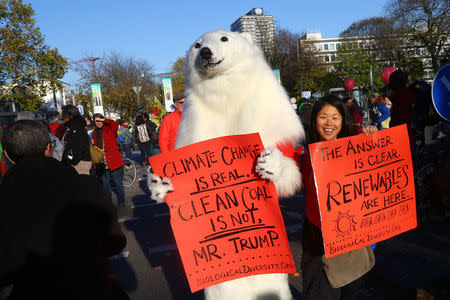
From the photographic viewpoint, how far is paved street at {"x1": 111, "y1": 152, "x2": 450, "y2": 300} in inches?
134

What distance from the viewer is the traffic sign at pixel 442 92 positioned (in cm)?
406

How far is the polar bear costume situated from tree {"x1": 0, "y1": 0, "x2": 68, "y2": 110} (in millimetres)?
19840

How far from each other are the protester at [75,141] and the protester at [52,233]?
4496mm

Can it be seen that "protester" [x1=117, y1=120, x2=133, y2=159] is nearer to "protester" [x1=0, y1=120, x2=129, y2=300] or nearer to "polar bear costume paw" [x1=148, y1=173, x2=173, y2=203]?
"polar bear costume paw" [x1=148, y1=173, x2=173, y2=203]

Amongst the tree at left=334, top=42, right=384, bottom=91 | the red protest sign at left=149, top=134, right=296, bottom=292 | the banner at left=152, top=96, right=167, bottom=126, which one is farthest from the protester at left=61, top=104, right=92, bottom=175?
the tree at left=334, top=42, right=384, bottom=91

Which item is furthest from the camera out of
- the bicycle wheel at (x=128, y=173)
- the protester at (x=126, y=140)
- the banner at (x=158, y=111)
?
the banner at (x=158, y=111)

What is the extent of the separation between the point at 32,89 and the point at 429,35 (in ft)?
93.4

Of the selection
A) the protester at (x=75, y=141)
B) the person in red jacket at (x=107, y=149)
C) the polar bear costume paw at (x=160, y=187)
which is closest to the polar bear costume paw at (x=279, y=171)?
the polar bear costume paw at (x=160, y=187)

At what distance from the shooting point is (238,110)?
258 cm

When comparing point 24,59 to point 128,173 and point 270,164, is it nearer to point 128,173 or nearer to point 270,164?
point 128,173

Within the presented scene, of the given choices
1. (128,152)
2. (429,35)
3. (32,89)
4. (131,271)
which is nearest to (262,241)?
(131,271)

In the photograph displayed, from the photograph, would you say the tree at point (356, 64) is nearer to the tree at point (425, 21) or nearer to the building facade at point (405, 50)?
the building facade at point (405, 50)

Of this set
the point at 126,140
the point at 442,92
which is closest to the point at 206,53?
the point at 442,92

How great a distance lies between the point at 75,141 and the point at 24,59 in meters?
17.4
